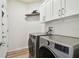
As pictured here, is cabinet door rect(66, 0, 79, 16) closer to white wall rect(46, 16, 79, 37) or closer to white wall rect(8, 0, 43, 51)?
white wall rect(46, 16, 79, 37)

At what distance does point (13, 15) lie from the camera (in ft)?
13.0

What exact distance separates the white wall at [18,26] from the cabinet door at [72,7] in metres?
2.61

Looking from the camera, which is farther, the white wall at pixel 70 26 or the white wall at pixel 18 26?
the white wall at pixel 18 26

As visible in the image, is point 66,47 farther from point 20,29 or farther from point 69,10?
point 20,29

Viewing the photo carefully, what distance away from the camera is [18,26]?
13.7ft

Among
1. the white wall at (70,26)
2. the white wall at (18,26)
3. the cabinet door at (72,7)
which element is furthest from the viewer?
the white wall at (18,26)

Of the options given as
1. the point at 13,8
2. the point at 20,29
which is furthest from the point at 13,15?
the point at 20,29

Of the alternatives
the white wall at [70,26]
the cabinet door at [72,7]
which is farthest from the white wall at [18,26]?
the cabinet door at [72,7]

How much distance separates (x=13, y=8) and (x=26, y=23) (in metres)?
1.03

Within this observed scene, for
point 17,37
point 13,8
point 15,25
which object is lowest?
point 17,37

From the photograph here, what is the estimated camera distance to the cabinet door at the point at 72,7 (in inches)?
51.1

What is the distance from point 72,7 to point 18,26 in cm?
324

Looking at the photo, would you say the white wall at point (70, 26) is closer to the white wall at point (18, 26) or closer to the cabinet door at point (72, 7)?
the cabinet door at point (72, 7)

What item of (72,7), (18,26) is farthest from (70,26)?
(18,26)
